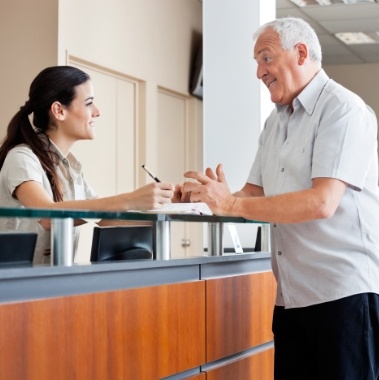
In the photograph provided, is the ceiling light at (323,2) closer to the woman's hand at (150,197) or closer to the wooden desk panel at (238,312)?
the wooden desk panel at (238,312)

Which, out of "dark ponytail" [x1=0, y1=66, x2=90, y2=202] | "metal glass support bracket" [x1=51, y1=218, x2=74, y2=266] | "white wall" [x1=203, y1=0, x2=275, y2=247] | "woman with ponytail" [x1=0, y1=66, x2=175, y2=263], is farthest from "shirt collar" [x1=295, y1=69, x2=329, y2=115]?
"white wall" [x1=203, y1=0, x2=275, y2=247]

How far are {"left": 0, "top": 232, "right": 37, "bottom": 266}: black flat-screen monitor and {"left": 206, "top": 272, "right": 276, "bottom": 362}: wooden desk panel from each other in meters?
0.86

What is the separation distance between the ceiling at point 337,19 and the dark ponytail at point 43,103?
18.8 feet

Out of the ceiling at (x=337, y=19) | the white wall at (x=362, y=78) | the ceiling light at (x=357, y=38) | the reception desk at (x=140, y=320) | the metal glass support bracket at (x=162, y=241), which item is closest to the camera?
the reception desk at (x=140, y=320)

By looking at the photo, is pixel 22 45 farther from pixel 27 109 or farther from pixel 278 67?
pixel 278 67

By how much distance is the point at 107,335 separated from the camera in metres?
2.32

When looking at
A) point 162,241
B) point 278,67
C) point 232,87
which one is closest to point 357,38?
point 232,87

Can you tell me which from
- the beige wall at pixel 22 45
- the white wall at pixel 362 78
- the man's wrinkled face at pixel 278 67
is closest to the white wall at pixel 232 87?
the beige wall at pixel 22 45

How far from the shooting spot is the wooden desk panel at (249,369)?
2975 millimetres

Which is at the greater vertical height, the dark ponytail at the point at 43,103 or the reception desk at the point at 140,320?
the dark ponytail at the point at 43,103

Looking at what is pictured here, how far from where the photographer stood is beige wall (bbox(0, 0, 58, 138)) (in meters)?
6.23

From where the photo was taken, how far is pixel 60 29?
6.27 metres

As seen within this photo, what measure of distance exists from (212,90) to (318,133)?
8.94ft

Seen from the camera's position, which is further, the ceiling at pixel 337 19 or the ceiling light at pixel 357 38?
the ceiling light at pixel 357 38
